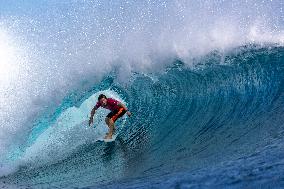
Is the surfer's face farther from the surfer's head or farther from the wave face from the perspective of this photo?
the wave face

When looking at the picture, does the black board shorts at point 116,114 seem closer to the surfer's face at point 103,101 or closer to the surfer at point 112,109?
the surfer at point 112,109

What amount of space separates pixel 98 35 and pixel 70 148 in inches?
281

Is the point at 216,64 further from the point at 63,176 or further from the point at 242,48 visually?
the point at 63,176

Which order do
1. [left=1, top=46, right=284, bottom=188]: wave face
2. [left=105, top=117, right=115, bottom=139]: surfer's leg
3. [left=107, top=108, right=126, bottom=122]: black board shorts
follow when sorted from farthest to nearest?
[left=107, top=108, right=126, bottom=122]: black board shorts, [left=105, top=117, right=115, bottom=139]: surfer's leg, [left=1, top=46, right=284, bottom=188]: wave face

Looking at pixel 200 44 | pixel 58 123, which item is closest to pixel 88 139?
pixel 58 123

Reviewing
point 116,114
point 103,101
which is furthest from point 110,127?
point 103,101

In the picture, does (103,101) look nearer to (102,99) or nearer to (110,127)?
(102,99)

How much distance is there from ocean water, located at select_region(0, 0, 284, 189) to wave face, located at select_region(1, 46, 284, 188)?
0.03m

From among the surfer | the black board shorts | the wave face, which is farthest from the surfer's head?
the wave face

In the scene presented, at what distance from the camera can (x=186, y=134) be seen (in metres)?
7.43

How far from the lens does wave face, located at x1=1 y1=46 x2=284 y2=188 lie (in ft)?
16.4

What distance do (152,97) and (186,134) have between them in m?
2.96

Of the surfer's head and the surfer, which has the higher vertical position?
the surfer's head

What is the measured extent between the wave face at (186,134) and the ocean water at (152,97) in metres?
0.03
